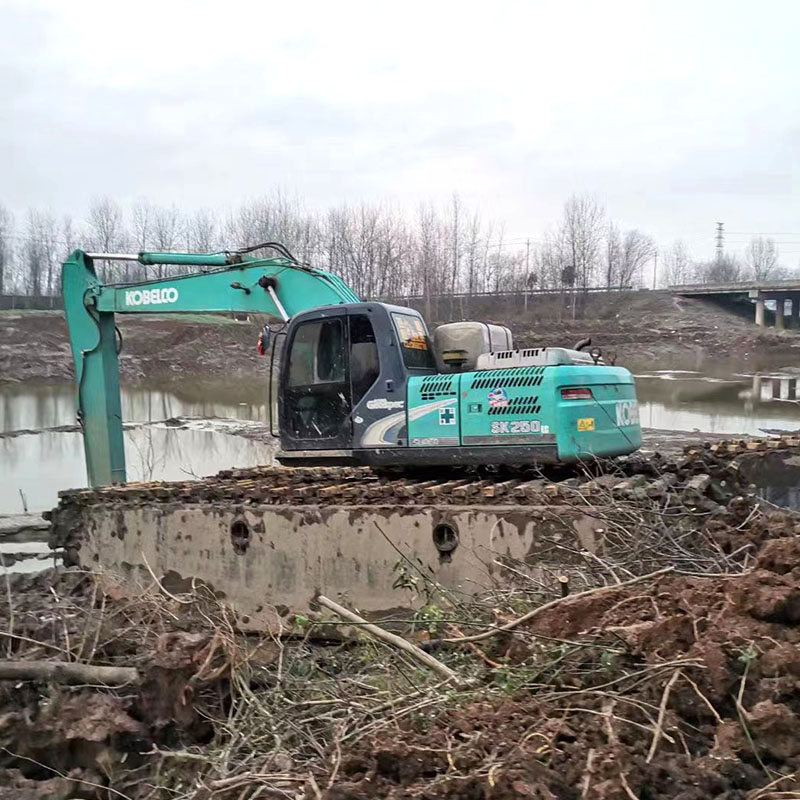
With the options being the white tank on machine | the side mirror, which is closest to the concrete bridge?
the white tank on machine

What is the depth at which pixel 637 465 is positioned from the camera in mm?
6645

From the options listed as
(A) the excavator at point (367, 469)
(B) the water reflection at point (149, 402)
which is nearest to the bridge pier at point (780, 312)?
(B) the water reflection at point (149, 402)

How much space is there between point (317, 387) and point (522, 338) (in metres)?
30.1

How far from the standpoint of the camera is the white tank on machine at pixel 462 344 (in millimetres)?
6922

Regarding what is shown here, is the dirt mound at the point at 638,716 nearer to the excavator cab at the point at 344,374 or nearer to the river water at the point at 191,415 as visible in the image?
the excavator cab at the point at 344,374

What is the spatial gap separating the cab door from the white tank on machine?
2.84 feet

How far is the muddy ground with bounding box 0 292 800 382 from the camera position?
128ft

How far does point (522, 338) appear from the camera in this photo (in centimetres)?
3631

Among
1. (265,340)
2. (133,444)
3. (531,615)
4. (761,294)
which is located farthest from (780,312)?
(531,615)

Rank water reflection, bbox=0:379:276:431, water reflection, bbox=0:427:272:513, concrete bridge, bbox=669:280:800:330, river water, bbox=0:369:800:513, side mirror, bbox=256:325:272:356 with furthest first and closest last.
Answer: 1. concrete bridge, bbox=669:280:800:330
2. water reflection, bbox=0:379:276:431
3. river water, bbox=0:369:800:513
4. water reflection, bbox=0:427:272:513
5. side mirror, bbox=256:325:272:356

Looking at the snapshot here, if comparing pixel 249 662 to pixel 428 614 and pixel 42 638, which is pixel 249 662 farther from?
pixel 42 638

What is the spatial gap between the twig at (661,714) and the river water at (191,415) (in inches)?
319

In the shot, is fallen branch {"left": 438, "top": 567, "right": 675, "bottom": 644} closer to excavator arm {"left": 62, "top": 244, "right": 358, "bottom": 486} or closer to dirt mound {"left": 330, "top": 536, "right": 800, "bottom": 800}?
dirt mound {"left": 330, "top": 536, "right": 800, "bottom": 800}

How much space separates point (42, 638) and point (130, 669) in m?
1.17
